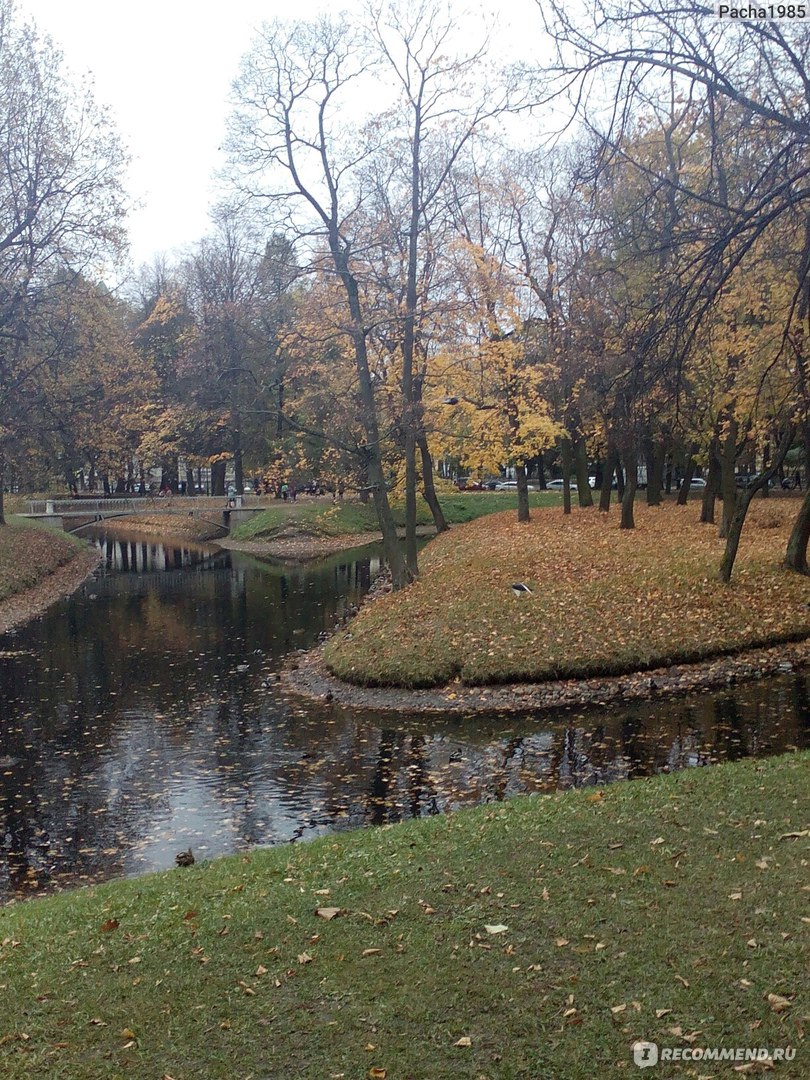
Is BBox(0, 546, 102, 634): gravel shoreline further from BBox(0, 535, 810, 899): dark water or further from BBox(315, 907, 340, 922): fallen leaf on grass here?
BBox(315, 907, 340, 922): fallen leaf on grass

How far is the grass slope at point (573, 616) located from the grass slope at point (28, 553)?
1533 centimetres

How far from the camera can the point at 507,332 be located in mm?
34094

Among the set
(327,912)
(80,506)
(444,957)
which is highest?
(80,506)

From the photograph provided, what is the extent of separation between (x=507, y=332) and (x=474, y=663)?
2000 centimetres

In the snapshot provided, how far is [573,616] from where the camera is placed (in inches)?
726

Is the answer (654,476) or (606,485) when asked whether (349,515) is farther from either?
(606,485)

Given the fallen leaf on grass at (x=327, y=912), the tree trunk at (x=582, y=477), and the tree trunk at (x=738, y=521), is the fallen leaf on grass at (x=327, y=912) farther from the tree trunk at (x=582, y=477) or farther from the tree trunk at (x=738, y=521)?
the tree trunk at (x=582, y=477)

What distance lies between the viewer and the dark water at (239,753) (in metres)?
10.6

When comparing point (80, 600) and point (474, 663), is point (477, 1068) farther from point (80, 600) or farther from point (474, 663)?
point (80, 600)

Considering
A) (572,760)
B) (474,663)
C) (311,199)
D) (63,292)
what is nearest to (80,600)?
(63,292)

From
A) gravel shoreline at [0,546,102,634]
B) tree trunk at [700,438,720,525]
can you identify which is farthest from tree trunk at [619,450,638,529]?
gravel shoreline at [0,546,102,634]
